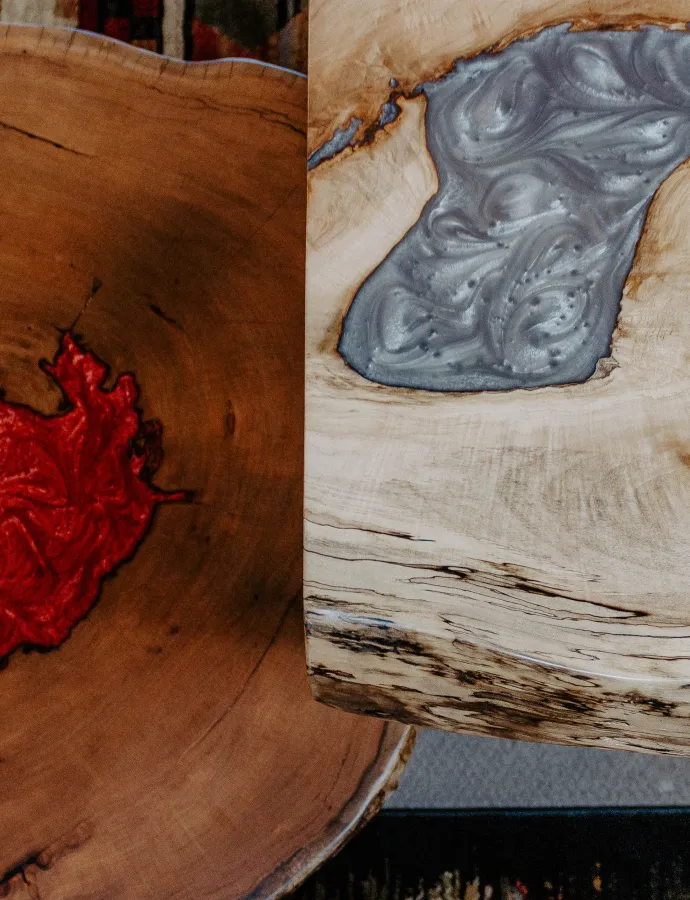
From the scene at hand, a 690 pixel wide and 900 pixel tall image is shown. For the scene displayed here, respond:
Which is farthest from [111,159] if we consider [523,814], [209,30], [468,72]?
[523,814]

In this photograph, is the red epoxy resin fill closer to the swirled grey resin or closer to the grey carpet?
the swirled grey resin

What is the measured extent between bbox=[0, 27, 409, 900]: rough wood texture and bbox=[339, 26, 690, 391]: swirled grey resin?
174 millimetres

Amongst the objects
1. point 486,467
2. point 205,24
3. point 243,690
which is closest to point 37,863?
point 243,690

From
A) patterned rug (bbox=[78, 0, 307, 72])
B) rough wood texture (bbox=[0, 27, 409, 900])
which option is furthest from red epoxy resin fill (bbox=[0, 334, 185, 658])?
patterned rug (bbox=[78, 0, 307, 72])

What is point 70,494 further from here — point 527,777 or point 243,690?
point 527,777

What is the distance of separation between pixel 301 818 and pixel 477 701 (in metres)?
0.22

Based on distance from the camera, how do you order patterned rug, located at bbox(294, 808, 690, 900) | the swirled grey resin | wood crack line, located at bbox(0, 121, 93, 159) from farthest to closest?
patterned rug, located at bbox(294, 808, 690, 900) → wood crack line, located at bbox(0, 121, 93, 159) → the swirled grey resin

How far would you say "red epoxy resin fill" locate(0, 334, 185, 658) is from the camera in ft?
1.98

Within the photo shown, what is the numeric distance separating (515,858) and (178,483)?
653mm

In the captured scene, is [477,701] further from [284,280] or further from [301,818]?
[284,280]

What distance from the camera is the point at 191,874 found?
1.85 ft

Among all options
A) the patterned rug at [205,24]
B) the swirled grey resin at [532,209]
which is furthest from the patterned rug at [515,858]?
the patterned rug at [205,24]

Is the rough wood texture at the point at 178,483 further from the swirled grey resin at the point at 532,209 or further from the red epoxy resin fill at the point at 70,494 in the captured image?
the swirled grey resin at the point at 532,209

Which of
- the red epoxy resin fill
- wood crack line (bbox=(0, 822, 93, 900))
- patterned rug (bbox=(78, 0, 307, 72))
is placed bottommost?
wood crack line (bbox=(0, 822, 93, 900))
